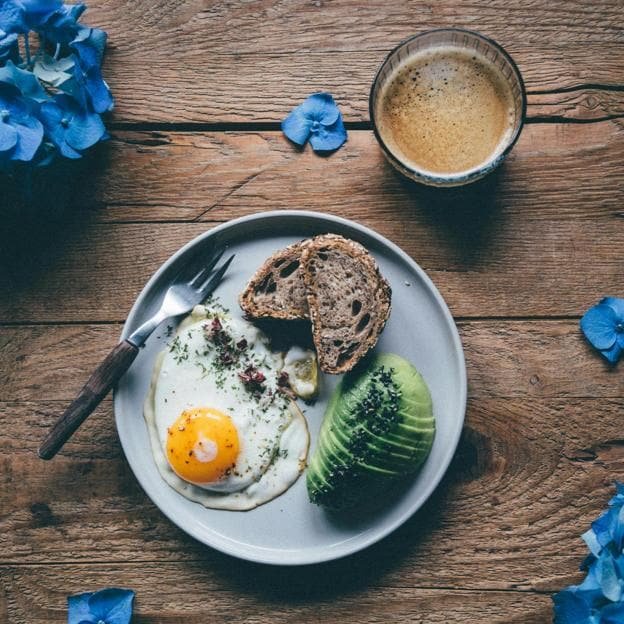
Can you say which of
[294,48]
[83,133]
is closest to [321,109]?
[294,48]

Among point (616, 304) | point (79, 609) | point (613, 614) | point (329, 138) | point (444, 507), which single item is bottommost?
point (79, 609)

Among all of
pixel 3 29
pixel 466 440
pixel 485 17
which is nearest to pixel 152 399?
pixel 466 440

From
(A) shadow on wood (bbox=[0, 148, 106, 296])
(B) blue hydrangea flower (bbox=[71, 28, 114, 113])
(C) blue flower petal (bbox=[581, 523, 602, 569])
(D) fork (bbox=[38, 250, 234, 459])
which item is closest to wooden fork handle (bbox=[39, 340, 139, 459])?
(D) fork (bbox=[38, 250, 234, 459])

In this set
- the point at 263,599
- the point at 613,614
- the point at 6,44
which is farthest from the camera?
the point at 263,599

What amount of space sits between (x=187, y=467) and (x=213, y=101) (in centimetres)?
88

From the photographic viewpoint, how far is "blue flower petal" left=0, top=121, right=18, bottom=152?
1610 millimetres

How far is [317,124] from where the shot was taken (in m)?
1.86

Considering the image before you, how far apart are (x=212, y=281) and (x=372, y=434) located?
515 mm

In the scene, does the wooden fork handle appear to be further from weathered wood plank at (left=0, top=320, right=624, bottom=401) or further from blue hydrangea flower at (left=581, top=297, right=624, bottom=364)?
blue hydrangea flower at (left=581, top=297, right=624, bottom=364)

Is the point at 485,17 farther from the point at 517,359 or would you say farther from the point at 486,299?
the point at 517,359

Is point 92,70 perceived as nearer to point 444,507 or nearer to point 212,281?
point 212,281

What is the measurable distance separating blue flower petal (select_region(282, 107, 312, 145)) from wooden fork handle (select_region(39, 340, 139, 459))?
2.05 ft

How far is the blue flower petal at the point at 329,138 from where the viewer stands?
1860mm

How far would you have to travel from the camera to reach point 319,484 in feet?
5.67
